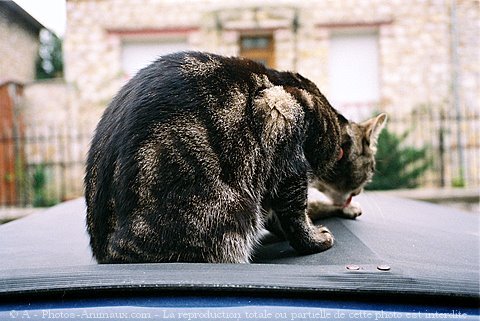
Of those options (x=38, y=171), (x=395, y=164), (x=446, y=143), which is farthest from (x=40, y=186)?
(x=446, y=143)

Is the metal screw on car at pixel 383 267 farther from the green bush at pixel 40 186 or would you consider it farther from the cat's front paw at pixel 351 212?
the green bush at pixel 40 186

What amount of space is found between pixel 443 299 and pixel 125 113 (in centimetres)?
117

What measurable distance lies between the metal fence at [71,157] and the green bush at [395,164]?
34 cm

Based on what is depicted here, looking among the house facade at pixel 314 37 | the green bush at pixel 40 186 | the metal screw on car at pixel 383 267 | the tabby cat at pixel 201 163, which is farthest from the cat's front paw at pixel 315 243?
the house facade at pixel 314 37

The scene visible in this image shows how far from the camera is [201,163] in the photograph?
1.75m

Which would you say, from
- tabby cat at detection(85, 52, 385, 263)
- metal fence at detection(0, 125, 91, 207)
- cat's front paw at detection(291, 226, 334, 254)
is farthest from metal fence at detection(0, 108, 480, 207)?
cat's front paw at detection(291, 226, 334, 254)

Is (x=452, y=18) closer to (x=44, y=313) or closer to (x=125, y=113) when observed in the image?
(x=125, y=113)

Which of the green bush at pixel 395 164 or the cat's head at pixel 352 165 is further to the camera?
the green bush at pixel 395 164

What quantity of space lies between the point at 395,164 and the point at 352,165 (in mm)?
6028

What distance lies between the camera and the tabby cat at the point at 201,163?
1.68 metres

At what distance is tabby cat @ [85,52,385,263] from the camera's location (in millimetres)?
1679

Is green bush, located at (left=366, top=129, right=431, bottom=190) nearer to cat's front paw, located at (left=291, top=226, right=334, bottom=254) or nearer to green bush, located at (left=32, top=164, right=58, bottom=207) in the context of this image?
green bush, located at (left=32, top=164, right=58, bottom=207)

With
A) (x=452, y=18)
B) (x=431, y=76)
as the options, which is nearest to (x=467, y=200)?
(x=431, y=76)

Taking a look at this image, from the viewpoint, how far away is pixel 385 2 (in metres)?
10.9
